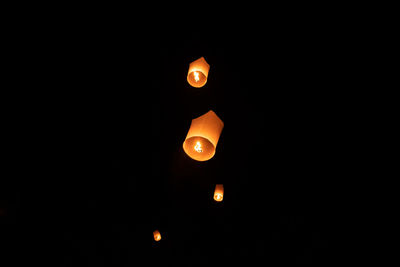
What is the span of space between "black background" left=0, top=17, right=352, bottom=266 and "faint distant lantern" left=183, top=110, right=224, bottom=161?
4.20ft

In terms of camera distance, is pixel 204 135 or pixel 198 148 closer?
pixel 204 135

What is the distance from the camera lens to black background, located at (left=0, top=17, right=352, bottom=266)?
95.4 inches

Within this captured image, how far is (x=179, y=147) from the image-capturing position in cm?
355

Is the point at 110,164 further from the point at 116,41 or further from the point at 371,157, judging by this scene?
the point at 371,157

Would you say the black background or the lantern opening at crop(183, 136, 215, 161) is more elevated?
the black background

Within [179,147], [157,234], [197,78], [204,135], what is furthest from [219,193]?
[204,135]

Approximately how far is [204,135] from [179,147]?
206cm

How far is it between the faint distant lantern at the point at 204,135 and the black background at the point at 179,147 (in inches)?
50.4

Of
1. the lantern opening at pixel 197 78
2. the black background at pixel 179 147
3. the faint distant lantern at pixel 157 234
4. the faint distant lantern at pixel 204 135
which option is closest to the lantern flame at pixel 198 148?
the faint distant lantern at pixel 204 135

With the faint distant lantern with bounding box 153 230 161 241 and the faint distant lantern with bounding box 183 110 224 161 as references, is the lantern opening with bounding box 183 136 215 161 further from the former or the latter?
the faint distant lantern with bounding box 153 230 161 241

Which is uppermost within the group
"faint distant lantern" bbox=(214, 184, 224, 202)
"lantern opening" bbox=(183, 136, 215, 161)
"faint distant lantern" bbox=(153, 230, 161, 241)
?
"faint distant lantern" bbox=(214, 184, 224, 202)

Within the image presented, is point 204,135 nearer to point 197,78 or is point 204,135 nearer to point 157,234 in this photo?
point 197,78

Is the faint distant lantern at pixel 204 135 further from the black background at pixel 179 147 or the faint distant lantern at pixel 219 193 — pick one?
the faint distant lantern at pixel 219 193

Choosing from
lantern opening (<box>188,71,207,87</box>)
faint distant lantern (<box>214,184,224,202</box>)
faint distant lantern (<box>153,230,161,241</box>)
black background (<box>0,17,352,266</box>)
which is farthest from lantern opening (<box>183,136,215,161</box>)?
faint distant lantern (<box>153,230,161,241</box>)
